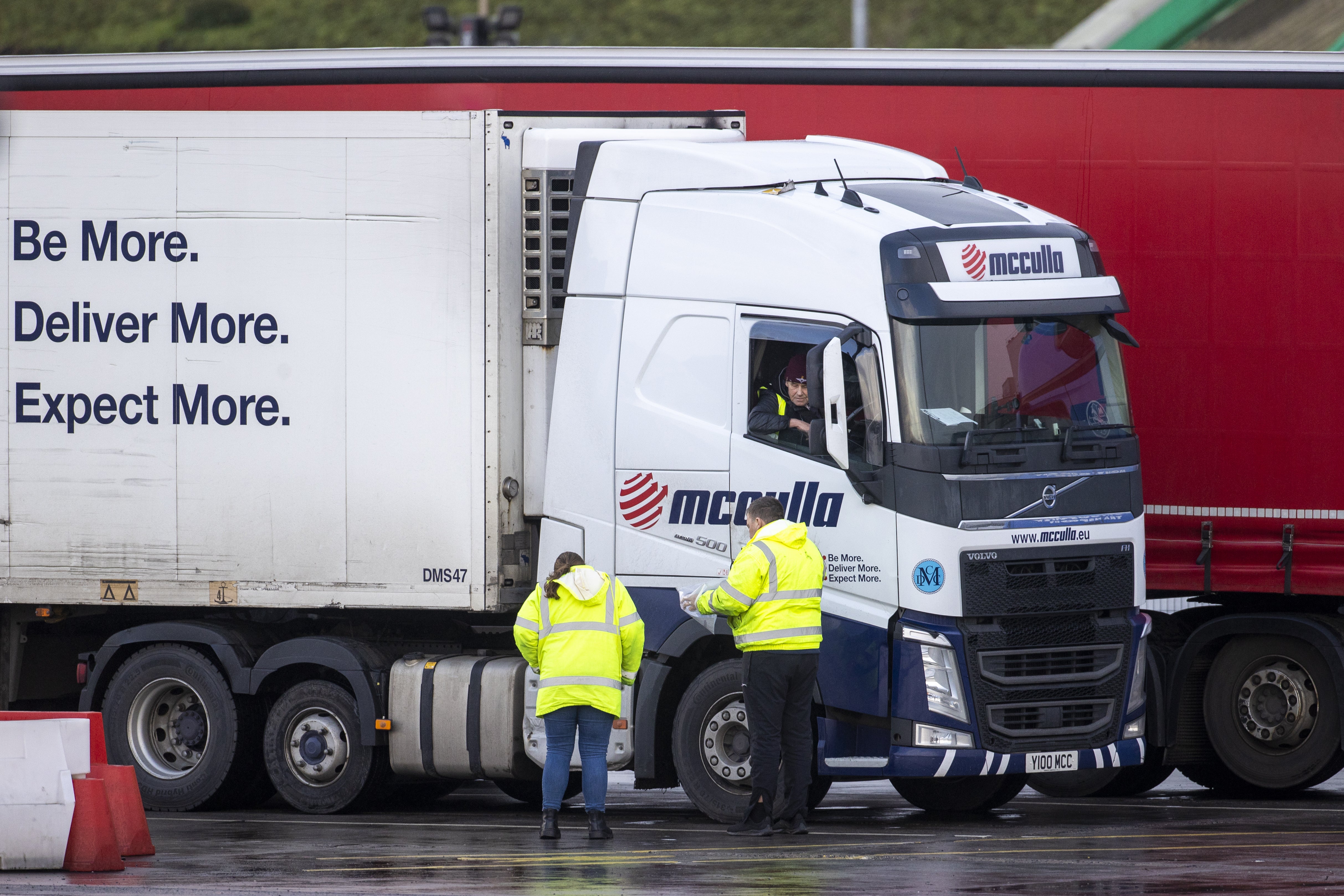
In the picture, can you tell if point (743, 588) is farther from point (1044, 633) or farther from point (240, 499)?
point (240, 499)

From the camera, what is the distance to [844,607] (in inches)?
395

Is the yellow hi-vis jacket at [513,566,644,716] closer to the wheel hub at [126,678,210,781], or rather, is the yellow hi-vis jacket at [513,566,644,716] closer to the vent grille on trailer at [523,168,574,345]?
the vent grille on trailer at [523,168,574,345]

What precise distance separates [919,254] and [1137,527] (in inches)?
73.6

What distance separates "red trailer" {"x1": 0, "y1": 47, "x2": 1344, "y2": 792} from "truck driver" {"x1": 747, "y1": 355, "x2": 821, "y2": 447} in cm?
235

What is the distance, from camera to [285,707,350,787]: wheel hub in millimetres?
11266

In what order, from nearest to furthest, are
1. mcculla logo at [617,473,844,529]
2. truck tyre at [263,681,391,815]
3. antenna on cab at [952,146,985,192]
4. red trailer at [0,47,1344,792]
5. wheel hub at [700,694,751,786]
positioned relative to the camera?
1. mcculla logo at [617,473,844,529]
2. wheel hub at [700,694,751,786]
3. antenna on cab at [952,146,985,192]
4. red trailer at [0,47,1344,792]
5. truck tyre at [263,681,391,815]

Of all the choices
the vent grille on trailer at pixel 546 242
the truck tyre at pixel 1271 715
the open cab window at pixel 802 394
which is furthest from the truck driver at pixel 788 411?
the truck tyre at pixel 1271 715

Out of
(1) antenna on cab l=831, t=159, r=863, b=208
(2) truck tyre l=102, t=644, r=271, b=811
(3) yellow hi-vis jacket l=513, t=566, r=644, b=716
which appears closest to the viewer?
(3) yellow hi-vis jacket l=513, t=566, r=644, b=716

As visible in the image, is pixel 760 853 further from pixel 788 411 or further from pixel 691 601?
pixel 788 411

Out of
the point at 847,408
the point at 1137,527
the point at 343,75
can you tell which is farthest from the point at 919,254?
the point at 343,75

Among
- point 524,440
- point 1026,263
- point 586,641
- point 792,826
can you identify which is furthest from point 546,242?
point 792,826

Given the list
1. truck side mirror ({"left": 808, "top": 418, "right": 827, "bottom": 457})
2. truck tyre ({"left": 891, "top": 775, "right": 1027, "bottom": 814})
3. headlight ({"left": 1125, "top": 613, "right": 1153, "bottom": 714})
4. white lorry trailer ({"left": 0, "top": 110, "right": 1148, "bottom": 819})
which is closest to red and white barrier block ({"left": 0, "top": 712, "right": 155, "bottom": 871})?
white lorry trailer ({"left": 0, "top": 110, "right": 1148, "bottom": 819})

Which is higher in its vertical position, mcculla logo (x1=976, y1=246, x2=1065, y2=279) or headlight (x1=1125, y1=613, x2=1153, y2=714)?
mcculla logo (x1=976, y1=246, x2=1065, y2=279)

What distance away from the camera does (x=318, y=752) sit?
11.3 meters
